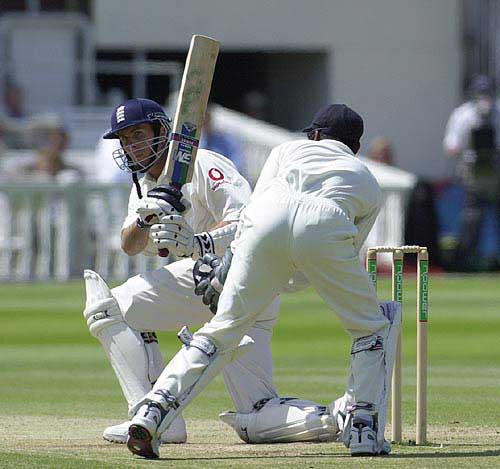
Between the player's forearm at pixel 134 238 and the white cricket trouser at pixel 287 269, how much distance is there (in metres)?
0.66

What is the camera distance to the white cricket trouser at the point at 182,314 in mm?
6477

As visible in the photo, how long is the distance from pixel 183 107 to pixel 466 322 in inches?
273

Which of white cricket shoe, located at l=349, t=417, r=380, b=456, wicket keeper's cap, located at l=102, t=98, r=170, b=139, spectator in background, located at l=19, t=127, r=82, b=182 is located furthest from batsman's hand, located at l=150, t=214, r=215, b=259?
spectator in background, located at l=19, t=127, r=82, b=182

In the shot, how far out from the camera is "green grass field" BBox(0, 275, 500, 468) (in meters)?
5.91

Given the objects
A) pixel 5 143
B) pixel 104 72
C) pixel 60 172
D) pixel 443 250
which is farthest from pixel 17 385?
pixel 104 72

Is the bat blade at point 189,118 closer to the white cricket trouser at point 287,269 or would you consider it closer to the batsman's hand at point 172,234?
the batsman's hand at point 172,234

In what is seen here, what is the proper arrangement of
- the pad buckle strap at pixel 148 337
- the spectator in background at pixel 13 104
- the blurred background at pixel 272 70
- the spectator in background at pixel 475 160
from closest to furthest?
the pad buckle strap at pixel 148 337 → the spectator in background at pixel 475 160 → the blurred background at pixel 272 70 → the spectator in background at pixel 13 104

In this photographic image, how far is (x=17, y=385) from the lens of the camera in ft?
29.2

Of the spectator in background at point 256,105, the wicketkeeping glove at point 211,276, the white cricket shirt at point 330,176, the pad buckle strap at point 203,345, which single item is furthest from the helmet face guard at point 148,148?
the spectator in background at point 256,105

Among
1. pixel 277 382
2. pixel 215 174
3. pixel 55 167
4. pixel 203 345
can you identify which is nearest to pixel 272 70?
pixel 55 167

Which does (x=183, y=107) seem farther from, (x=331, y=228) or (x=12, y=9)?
(x=12, y=9)

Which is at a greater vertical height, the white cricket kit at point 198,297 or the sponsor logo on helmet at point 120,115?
the sponsor logo on helmet at point 120,115

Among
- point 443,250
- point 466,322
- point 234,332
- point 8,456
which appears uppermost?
point 234,332

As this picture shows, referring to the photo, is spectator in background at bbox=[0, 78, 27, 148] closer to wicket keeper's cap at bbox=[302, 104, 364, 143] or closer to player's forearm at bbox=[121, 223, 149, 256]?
player's forearm at bbox=[121, 223, 149, 256]
